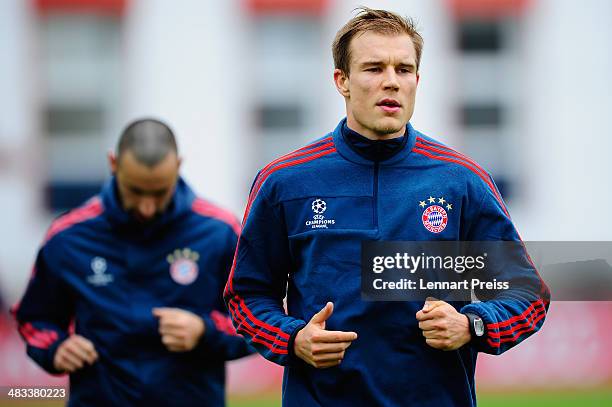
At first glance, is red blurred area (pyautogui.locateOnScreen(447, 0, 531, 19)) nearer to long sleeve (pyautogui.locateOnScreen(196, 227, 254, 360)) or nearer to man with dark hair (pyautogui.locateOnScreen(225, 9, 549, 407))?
long sleeve (pyautogui.locateOnScreen(196, 227, 254, 360))

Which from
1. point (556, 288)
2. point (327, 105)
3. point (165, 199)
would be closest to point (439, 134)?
point (327, 105)

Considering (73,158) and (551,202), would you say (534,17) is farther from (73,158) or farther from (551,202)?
(73,158)

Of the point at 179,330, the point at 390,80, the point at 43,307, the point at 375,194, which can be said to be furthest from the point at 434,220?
the point at 43,307

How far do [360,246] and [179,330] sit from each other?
1.44 m

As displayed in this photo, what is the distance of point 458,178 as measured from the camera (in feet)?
10.1

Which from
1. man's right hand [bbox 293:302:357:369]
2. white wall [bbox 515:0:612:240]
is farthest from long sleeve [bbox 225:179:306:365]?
white wall [bbox 515:0:612:240]

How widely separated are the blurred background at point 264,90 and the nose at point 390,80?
29.9ft

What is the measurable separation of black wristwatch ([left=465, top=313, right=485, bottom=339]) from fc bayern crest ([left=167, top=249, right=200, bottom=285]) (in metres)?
1.78

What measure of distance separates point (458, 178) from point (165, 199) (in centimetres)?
169

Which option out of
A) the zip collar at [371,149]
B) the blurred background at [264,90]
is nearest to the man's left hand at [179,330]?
the zip collar at [371,149]

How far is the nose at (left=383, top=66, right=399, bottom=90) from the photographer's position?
303 centimetres

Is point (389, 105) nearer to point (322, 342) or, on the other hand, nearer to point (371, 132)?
point (371, 132)

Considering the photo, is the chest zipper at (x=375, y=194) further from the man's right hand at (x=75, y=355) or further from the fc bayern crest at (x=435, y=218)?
the man's right hand at (x=75, y=355)

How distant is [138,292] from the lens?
441 centimetres
